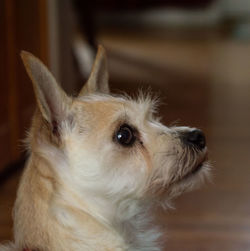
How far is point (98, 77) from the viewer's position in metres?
1.81

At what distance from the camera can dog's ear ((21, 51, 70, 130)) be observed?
4.78 ft

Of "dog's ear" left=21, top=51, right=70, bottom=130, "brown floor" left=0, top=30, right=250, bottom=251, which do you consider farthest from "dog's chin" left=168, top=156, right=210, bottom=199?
"brown floor" left=0, top=30, right=250, bottom=251

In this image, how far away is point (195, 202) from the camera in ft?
8.93

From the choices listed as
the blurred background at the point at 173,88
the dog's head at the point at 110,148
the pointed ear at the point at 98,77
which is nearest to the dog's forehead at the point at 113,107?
the dog's head at the point at 110,148

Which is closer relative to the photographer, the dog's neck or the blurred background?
the dog's neck

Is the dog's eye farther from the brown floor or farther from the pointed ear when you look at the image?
the brown floor

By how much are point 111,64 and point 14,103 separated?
12.3ft

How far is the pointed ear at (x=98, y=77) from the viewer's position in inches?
69.1

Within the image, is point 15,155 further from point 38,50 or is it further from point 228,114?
point 228,114

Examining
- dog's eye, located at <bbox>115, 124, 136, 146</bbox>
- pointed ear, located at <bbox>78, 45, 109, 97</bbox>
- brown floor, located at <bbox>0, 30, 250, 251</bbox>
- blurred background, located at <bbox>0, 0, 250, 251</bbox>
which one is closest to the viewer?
dog's eye, located at <bbox>115, 124, 136, 146</bbox>

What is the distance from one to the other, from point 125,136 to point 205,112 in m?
2.94

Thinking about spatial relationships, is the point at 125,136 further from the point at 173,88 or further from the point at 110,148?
the point at 173,88

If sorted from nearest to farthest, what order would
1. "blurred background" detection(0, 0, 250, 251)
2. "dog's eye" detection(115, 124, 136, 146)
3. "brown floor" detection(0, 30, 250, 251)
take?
"dog's eye" detection(115, 124, 136, 146)
"brown floor" detection(0, 30, 250, 251)
"blurred background" detection(0, 0, 250, 251)

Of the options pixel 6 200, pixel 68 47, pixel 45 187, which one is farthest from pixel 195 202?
pixel 68 47
